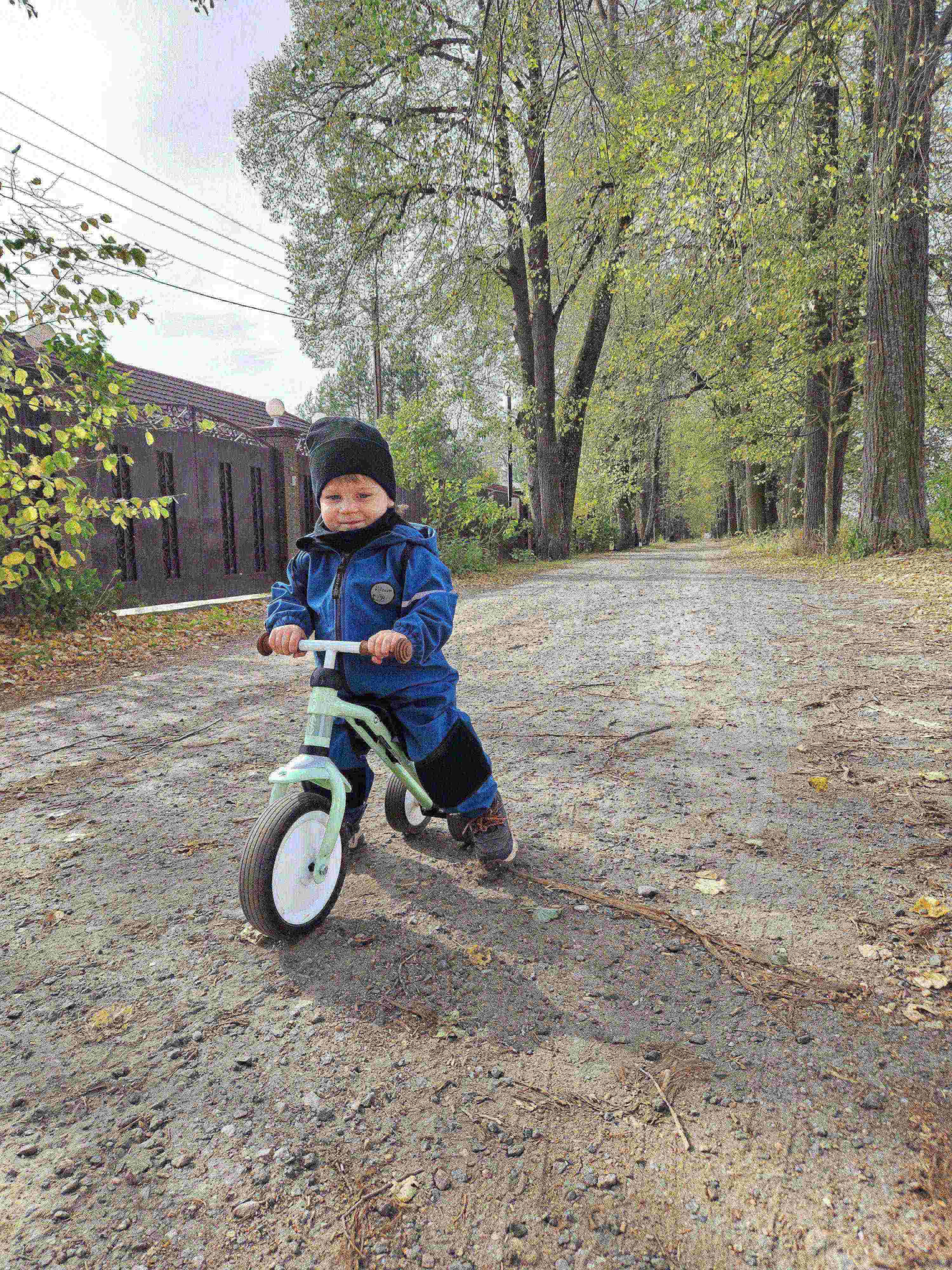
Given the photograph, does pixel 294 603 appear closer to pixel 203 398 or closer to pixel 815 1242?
pixel 815 1242

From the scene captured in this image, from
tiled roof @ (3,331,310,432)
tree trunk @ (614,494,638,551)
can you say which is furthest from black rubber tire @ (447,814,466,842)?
tree trunk @ (614,494,638,551)

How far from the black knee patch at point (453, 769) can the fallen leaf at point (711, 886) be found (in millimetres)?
737

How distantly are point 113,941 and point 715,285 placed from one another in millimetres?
8231

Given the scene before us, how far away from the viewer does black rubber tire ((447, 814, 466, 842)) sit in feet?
7.66

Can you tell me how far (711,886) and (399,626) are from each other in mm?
1247

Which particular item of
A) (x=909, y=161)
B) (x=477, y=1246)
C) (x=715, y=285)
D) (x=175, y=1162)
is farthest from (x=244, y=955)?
(x=909, y=161)

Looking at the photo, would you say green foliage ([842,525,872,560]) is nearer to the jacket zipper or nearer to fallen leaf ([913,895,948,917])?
fallen leaf ([913,895,948,917])

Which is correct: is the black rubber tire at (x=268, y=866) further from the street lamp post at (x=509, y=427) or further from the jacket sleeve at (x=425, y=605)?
the street lamp post at (x=509, y=427)

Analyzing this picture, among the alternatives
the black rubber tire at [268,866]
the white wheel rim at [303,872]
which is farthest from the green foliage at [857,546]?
the black rubber tire at [268,866]

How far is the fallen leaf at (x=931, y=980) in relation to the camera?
1690mm

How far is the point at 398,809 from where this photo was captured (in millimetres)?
2619

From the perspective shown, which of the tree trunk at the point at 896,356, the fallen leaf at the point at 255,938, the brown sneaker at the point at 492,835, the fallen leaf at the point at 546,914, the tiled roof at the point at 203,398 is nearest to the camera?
the fallen leaf at the point at 255,938

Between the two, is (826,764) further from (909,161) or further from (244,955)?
(909,161)

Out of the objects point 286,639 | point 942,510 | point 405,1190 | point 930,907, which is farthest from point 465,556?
point 405,1190
